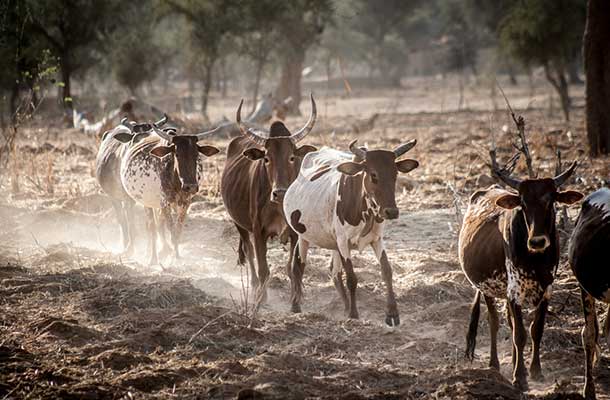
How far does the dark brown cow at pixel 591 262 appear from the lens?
19.8ft

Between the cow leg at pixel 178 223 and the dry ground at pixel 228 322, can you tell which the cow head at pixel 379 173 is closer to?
the dry ground at pixel 228 322

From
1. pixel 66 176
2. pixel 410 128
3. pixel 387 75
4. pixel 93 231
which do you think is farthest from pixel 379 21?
pixel 93 231

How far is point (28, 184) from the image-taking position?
53.8ft

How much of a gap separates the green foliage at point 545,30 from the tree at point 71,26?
1561cm

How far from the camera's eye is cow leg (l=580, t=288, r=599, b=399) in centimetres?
598

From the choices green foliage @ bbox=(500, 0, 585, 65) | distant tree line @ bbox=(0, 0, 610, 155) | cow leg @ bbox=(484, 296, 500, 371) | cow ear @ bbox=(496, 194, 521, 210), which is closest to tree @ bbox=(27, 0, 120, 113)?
distant tree line @ bbox=(0, 0, 610, 155)

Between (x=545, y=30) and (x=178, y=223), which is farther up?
(x=545, y=30)

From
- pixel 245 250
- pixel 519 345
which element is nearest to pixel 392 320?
pixel 519 345

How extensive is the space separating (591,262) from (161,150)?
578cm

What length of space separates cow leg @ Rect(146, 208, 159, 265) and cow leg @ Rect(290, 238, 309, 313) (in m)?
2.84

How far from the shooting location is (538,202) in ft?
20.0

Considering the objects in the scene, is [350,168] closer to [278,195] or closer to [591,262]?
[278,195]

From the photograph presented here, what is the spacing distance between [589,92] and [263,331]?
10.8 m

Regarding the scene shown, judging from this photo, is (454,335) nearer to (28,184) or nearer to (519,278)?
(519,278)
